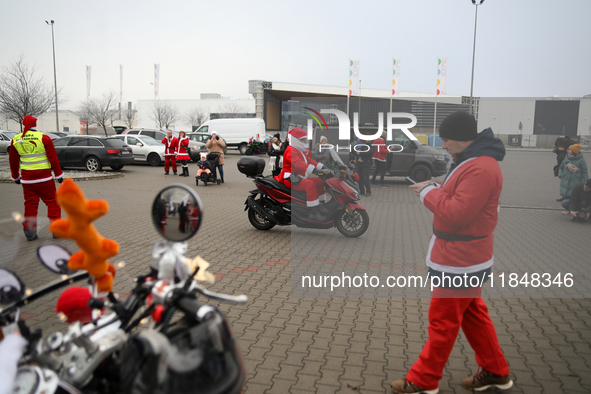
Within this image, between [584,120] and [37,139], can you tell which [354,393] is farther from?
[37,139]

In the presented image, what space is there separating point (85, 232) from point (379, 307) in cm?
365

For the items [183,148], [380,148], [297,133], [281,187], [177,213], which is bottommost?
[281,187]

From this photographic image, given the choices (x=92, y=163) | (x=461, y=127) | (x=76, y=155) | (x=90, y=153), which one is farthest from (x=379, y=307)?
(x=76, y=155)

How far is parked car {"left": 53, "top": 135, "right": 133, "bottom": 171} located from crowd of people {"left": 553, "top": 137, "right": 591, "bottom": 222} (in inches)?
684

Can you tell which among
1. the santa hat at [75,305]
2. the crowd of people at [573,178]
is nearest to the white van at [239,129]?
the crowd of people at [573,178]

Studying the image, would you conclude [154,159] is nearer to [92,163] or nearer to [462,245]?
[92,163]

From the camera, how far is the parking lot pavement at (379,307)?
10.4 feet

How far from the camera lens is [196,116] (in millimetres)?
72438

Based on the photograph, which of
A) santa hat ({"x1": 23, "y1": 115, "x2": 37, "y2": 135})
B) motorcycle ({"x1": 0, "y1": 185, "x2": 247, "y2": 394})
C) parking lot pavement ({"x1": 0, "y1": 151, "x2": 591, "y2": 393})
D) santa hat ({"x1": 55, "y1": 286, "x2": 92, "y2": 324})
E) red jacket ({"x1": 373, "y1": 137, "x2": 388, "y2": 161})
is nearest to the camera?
motorcycle ({"x1": 0, "y1": 185, "x2": 247, "y2": 394})

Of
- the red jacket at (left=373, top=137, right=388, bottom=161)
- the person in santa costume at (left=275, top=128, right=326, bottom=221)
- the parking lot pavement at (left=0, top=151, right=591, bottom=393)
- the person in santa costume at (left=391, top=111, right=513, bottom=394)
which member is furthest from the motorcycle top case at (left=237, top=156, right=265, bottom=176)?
the person in santa costume at (left=391, top=111, right=513, bottom=394)

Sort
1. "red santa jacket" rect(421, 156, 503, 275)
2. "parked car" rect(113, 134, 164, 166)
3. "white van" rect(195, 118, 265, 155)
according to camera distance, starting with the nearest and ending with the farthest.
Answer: "red santa jacket" rect(421, 156, 503, 275) → "parked car" rect(113, 134, 164, 166) → "white van" rect(195, 118, 265, 155)

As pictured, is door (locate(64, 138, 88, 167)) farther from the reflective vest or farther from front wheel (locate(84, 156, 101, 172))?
the reflective vest

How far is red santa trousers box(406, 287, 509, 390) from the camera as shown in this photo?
2820mm

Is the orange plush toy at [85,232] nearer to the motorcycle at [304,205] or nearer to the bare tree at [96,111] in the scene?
the motorcycle at [304,205]
